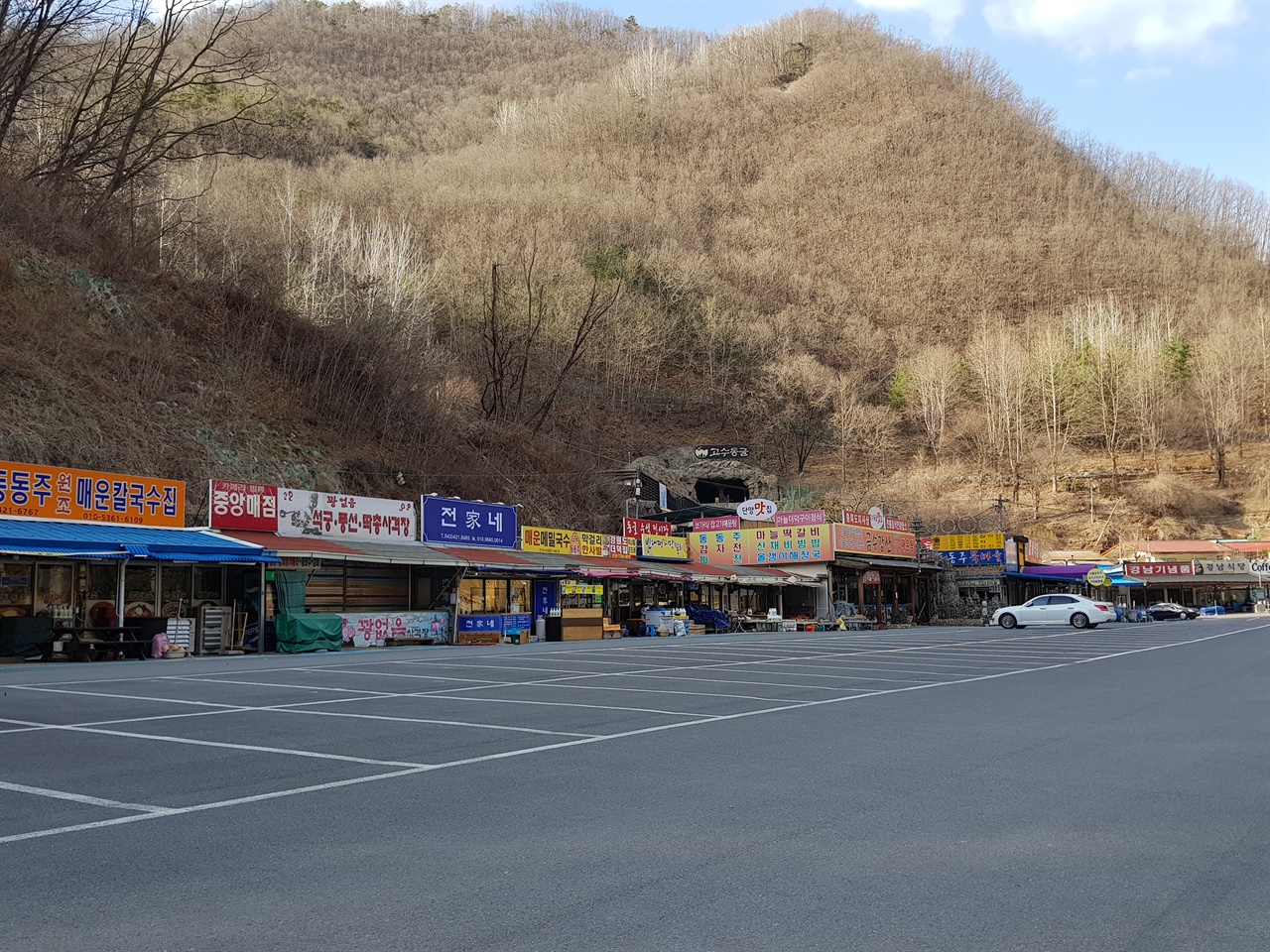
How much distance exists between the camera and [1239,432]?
88250 mm

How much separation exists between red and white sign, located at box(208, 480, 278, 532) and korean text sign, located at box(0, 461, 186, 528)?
112 cm

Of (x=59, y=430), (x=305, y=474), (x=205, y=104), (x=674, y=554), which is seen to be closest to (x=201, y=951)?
(x=59, y=430)

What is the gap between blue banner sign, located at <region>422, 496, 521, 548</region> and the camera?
33.4 meters

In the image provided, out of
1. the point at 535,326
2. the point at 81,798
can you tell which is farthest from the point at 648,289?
the point at 81,798

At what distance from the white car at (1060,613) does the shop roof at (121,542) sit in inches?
1234

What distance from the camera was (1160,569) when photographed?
7512cm

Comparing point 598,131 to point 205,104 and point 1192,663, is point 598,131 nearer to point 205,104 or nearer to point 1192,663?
point 205,104

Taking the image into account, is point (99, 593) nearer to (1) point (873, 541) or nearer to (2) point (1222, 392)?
(1) point (873, 541)

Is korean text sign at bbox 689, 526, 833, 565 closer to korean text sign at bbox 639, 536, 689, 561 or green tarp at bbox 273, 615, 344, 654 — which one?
korean text sign at bbox 639, 536, 689, 561

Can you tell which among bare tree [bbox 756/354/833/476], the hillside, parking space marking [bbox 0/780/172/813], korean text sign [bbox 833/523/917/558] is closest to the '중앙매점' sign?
the hillside

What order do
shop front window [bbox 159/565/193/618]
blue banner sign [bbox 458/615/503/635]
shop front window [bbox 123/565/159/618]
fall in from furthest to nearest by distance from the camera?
blue banner sign [bbox 458/615/503/635], shop front window [bbox 159/565/193/618], shop front window [bbox 123/565/159/618]

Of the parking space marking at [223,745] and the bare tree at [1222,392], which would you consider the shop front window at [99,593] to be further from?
the bare tree at [1222,392]

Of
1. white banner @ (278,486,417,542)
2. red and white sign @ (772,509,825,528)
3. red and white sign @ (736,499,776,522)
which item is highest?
red and white sign @ (736,499,776,522)

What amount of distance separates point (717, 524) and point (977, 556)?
1763cm
